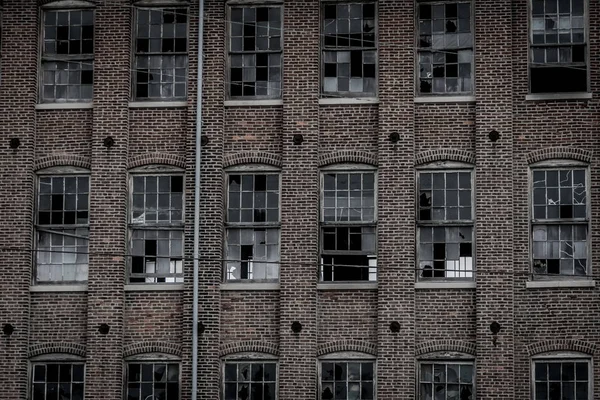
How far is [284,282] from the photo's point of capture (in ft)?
92.5

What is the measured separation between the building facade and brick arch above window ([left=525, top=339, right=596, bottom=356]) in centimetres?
4

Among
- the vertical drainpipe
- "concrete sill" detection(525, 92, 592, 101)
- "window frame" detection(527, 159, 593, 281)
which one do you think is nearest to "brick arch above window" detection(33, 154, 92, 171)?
the vertical drainpipe

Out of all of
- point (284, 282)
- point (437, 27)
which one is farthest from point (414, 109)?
point (284, 282)

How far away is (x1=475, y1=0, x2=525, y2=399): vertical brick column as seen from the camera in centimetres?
2741

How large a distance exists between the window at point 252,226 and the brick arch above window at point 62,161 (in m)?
3.08

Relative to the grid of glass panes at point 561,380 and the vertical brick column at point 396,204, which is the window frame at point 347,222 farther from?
the grid of glass panes at point 561,380

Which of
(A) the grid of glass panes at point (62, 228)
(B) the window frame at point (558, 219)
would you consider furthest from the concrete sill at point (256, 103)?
(B) the window frame at point (558, 219)

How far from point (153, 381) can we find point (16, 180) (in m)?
5.16

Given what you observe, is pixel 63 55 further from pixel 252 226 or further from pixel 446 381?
pixel 446 381

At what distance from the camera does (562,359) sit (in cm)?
2745

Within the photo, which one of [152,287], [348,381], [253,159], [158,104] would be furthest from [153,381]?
[158,104]

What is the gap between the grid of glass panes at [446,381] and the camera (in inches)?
1087

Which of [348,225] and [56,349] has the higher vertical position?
[348,225]

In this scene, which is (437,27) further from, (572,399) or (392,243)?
(572,399)
